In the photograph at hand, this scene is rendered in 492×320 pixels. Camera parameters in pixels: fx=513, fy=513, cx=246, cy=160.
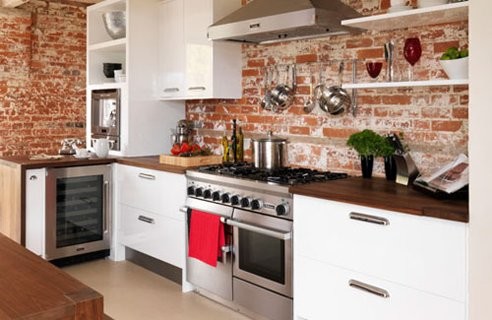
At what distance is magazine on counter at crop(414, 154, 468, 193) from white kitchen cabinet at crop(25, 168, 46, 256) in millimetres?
2933

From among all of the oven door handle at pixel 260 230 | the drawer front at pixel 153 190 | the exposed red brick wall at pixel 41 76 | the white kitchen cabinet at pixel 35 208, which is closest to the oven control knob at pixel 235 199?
the oven door handle at pixel 260 230

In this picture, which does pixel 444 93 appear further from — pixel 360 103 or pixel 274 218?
pixel 274 218

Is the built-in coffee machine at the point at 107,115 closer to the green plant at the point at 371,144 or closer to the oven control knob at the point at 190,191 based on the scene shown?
the oven control knob at the point at 190,191

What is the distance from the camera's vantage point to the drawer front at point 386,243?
7.02 feet

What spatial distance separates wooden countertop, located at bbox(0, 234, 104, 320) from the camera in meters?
1.19

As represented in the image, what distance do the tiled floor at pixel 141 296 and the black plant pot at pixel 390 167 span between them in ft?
4.17

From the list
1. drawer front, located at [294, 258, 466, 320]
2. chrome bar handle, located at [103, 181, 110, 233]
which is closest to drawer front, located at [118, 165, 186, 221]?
chrome bar handle, located at [103, 181, 110, 233]

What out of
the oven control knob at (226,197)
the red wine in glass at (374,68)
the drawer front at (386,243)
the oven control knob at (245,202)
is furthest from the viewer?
the oven control knob at (226,197)

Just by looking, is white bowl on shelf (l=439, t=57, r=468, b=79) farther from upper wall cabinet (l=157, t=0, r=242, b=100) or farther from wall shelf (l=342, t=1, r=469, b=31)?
upper wall cabinet (l=157, t=0, r=242, b=100)

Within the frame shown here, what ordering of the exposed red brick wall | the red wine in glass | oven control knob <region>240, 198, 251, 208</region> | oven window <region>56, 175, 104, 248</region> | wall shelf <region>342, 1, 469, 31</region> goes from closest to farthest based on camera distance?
wall shelf <region>342, 1, 469, 31</region>, the red wine in glass, oven control knob <region>240, 198, 251, 208</region>, oven window <region>56, 175, 104, 248</region>, the exposed red brick wall

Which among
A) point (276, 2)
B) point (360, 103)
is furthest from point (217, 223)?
point (276, 2)

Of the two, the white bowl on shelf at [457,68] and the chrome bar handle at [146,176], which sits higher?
the white bowl on shelf at [457,68]

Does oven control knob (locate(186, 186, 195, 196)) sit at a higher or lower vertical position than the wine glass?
lower

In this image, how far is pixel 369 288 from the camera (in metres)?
2.46
